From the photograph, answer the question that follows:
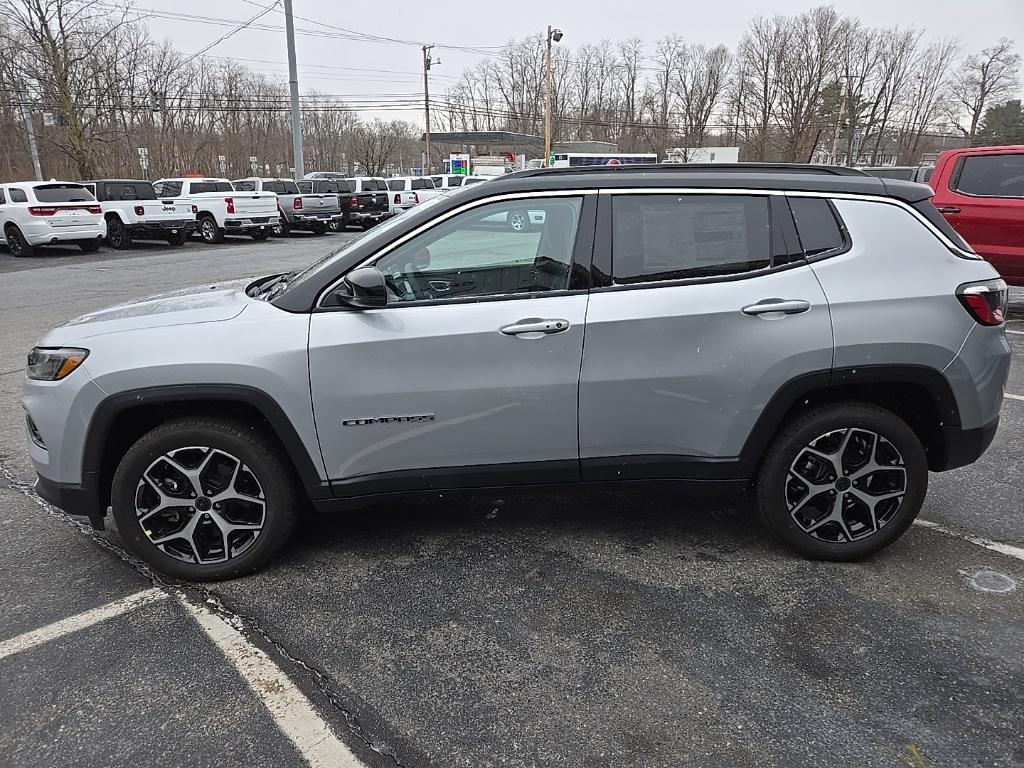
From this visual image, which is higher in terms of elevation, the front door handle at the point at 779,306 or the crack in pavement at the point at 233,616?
the front door handle at the point at 779,306

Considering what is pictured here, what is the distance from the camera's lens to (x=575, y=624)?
2830mm

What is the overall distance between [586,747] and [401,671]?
0.74 meters

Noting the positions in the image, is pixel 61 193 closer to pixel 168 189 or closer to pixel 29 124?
pixel 168 189

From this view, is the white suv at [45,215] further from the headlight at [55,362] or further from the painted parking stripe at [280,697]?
the painted parking stripe at [280,697]

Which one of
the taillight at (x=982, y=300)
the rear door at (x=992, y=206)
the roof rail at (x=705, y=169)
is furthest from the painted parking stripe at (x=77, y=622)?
the rear door at (x=992, y=206)

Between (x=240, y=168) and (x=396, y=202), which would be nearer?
(x=396, y=202)

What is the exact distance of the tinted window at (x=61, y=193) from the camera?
17.1 metres

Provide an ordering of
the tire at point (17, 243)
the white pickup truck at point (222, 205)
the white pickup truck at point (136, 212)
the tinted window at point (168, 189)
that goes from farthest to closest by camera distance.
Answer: the tinted window at point (168, 189) < the white pickup truck at point (222, 205) < the white pickup truck at point (136, 212) < the tire at point (17, 243)

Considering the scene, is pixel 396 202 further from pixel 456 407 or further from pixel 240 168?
pixel 240 168

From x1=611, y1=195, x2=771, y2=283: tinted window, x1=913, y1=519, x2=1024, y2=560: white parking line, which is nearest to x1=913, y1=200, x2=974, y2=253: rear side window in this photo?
x1=611, y1=195, x2=771, y2=283: tinted window

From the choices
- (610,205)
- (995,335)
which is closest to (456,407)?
(610,205)

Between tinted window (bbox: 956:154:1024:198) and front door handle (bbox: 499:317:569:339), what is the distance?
7.97 metres

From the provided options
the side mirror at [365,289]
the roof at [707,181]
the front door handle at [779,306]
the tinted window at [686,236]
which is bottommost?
the front door handle at [779,306]

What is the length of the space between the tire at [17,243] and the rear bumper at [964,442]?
20.4 meters
